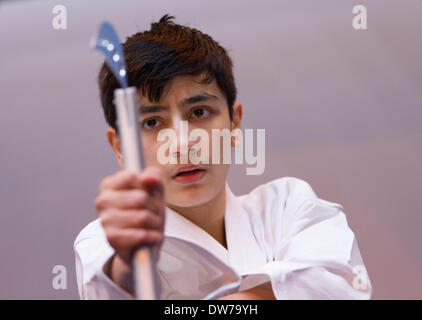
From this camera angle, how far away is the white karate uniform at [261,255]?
62 centimetres

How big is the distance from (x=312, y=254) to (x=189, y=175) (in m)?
0.21

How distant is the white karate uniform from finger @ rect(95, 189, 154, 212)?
18 centimetres

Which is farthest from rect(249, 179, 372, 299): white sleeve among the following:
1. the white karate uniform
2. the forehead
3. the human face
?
the forehead

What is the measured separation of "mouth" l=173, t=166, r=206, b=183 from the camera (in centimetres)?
69

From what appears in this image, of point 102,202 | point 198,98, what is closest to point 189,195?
point 198,98

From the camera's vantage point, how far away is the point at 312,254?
66 centimetres

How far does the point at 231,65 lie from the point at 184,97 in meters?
0.21

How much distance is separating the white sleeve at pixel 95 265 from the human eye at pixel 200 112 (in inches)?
8.7

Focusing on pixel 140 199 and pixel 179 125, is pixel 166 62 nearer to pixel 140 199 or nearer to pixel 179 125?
pixel 179 125

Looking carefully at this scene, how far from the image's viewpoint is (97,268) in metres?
0.57

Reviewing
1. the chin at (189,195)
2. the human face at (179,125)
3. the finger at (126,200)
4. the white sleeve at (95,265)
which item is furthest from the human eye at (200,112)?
the finger at (126,200)

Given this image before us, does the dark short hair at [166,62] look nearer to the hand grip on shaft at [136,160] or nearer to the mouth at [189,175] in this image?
the mouth at [189,175]
